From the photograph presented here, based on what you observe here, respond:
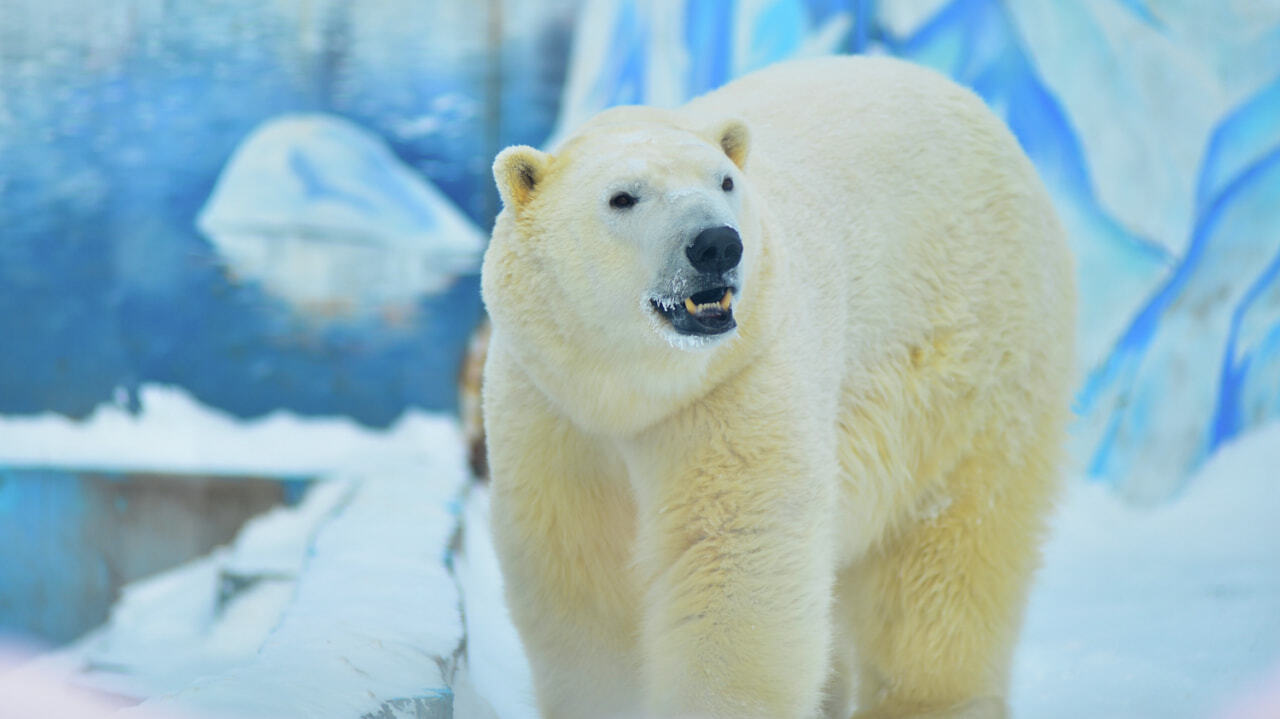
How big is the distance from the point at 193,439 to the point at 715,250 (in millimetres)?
6972

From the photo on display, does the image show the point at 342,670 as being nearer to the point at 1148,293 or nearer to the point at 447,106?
the point at 1148,293

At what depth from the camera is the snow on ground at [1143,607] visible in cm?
322

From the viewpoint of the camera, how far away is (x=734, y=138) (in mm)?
2385

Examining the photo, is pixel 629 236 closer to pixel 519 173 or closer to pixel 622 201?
pixel 622 201

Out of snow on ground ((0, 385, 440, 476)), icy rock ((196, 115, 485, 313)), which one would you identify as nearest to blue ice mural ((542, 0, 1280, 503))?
icy rock ((196, 115, 485, 313))

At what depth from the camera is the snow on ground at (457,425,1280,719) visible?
3221mm

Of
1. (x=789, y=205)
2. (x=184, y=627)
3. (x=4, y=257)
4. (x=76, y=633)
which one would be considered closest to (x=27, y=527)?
(x=76, y=633)

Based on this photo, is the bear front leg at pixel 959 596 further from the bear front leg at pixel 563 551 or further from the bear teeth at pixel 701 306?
the bear teeth at pixel 701 306

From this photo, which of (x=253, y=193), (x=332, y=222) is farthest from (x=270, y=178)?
(x=332, y=222)

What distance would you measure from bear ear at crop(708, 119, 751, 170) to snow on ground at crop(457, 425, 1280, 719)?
1376 millimetres

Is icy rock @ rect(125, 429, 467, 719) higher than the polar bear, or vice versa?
the polar bear

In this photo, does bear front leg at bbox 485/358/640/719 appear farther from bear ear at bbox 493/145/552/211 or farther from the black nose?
the black nose

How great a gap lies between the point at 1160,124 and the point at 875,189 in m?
3.34

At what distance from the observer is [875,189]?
110 inches
